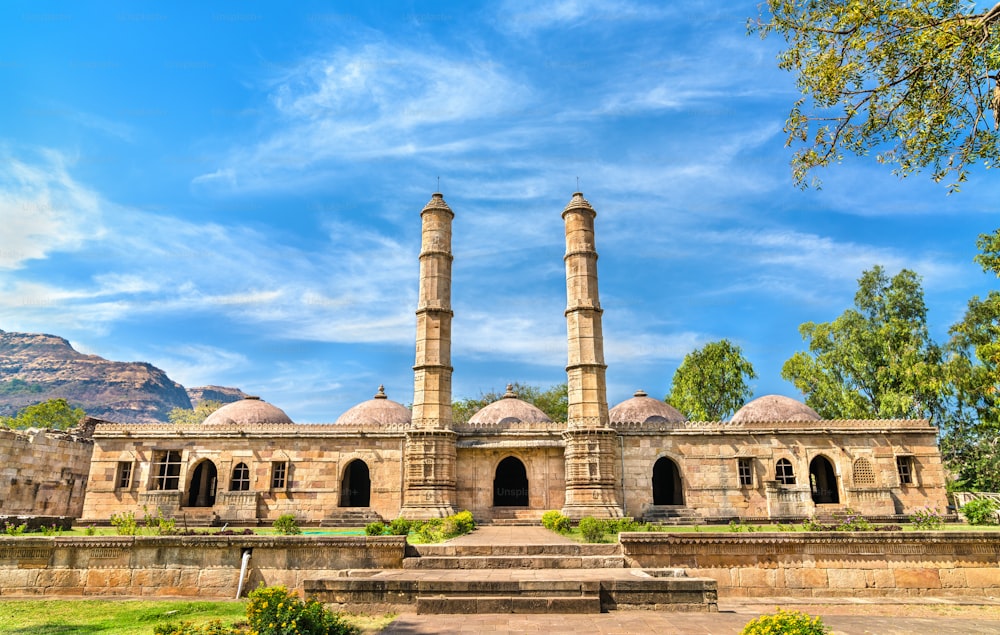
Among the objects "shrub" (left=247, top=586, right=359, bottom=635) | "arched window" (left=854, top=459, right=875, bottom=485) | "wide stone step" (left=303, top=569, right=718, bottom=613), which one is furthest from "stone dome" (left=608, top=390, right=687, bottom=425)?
"shrub" (left=247, top=586, right=359, bottom=635)

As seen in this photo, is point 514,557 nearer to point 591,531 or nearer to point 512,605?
point 512,605

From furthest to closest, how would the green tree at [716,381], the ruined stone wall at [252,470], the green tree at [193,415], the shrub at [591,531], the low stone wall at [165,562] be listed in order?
the green tree at [193,415]
the green tree at [716,381]
the ruined stone wall at [252,470]
the shrub at [591,531]
the low stone wall at [165,562]

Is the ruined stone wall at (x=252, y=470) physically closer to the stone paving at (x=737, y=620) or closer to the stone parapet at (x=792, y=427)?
the stone parapet at (x=792, y=427)

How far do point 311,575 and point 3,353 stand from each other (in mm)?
214256

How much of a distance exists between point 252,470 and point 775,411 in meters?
19.8

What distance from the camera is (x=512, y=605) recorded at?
866 cm

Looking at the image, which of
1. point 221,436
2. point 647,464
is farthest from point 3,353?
point 647,464

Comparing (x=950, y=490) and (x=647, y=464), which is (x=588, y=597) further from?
(x=950, y=490)

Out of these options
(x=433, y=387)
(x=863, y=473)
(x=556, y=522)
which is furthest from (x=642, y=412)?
(x=556, y=522)

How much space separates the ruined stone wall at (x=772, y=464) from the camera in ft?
66.4

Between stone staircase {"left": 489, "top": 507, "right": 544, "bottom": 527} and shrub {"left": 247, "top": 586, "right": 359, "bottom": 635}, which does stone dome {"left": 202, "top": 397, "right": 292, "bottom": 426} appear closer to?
stone staircase {"left": 489, "top": 507, "right": 544, "bottom": 527}

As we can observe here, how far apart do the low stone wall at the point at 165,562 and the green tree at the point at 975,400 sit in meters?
26.8

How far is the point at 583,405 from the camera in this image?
67.1 ft

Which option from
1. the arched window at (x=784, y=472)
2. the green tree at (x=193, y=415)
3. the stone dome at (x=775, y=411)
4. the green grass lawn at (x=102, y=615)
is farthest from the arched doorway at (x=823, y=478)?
the green tree at (x=193, y=415)
